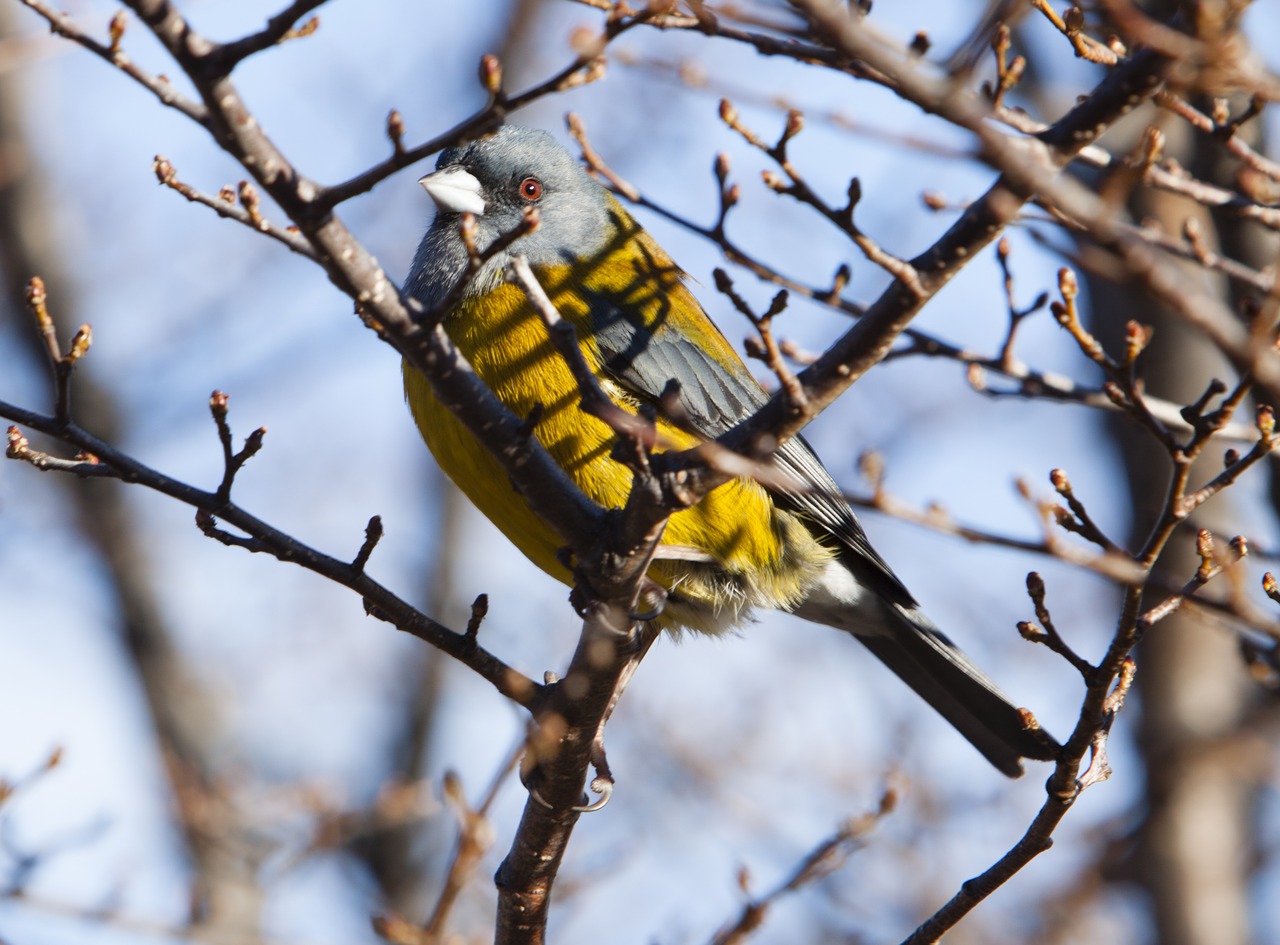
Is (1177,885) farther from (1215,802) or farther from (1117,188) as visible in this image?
(1117,188)

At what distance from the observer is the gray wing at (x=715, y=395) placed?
450 centimetres

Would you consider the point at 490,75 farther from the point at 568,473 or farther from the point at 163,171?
the point at 568,473

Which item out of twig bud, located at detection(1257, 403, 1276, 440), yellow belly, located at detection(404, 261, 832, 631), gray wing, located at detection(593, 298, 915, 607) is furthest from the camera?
gray wing, located at detection(593, 298, 915, 607)

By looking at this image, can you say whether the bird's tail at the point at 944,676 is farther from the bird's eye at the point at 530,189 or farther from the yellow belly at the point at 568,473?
the bird's eye at the point at 530,189

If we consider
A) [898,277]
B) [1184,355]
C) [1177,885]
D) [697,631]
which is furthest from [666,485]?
[1177,885]

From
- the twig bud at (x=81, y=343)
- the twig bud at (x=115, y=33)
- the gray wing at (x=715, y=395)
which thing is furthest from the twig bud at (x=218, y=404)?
the gray wing at (x=715, y=395)

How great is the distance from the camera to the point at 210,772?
9.46m

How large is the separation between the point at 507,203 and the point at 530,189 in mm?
109

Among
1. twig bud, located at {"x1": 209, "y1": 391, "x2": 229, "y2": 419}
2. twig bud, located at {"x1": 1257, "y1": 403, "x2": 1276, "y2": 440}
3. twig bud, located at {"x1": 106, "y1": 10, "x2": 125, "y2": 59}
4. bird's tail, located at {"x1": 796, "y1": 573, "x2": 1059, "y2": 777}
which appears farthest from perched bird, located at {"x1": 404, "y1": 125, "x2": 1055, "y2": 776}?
twig bud, located at {"x1": 106, "y1": 10, "x2": 125, "y2": 59}

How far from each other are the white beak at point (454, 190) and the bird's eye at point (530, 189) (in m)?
0.17

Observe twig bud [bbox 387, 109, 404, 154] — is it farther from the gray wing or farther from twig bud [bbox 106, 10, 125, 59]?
the gray wing

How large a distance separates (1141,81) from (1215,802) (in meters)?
5.35

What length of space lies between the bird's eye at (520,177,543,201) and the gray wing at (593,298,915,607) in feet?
2.33

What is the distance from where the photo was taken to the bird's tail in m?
5.25
